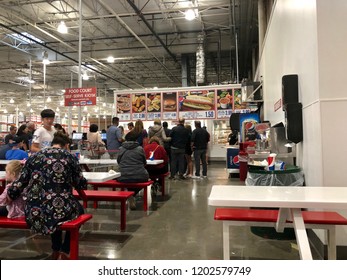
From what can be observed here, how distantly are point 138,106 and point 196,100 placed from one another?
6.39 ft

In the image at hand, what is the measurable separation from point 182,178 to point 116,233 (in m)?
4.30

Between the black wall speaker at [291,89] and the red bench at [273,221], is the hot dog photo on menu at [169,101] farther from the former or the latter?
the red bench at [273,221]

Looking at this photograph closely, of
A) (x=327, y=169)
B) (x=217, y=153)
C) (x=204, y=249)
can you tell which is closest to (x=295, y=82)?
(x=327, y=169)

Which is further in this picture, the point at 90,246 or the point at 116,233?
the point at 116,233

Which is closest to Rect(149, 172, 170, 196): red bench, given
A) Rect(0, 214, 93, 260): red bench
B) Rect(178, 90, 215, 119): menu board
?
Rect(0, 214, 93, 260): red bench

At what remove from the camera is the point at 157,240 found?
333 cm

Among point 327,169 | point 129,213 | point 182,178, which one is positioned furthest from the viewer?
point 182,178

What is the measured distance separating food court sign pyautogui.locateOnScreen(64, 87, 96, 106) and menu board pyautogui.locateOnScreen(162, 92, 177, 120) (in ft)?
12.0

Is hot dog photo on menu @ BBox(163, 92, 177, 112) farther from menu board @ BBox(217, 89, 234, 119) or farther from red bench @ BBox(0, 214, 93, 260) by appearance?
red bench @ BBox(0, 214, 93, 260)

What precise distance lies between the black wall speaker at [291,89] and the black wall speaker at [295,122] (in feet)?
0.53

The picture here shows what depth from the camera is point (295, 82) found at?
3607 millimetres

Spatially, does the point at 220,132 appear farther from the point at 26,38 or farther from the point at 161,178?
the point at 26,38

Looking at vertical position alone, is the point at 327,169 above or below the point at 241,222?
above

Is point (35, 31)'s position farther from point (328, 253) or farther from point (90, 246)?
point (328, 253)
